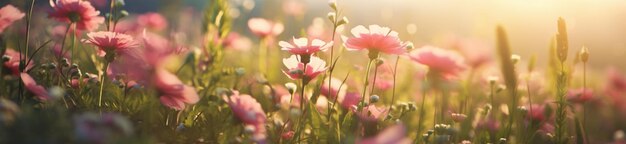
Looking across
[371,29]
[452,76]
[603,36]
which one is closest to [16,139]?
[371,29]

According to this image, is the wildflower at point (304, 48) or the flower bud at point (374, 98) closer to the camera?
the wildflower at point (304, 48)

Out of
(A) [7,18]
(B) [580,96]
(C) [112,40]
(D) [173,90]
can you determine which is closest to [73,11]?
(A) [7,18]

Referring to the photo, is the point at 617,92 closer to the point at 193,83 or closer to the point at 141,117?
the point at 193,83

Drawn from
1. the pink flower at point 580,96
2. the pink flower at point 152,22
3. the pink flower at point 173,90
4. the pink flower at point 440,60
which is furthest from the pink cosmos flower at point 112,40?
the pink flower at point 152,22

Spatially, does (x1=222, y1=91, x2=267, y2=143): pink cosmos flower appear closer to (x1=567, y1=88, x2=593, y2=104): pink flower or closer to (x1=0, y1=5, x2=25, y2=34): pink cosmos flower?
(x1=0, y1=5, x2=25, y2=34): pink cosmos flower

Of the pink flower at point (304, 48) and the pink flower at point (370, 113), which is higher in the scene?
the pink flower at point (304, 48)

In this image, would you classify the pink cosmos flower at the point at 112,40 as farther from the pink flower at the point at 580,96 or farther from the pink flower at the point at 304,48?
the pink flower at the point at 580,96

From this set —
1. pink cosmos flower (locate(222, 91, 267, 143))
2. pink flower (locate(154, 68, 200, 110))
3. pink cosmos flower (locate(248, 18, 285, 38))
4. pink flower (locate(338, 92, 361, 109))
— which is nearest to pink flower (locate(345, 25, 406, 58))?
pink flower (locate(338, 92, 361, 109))
